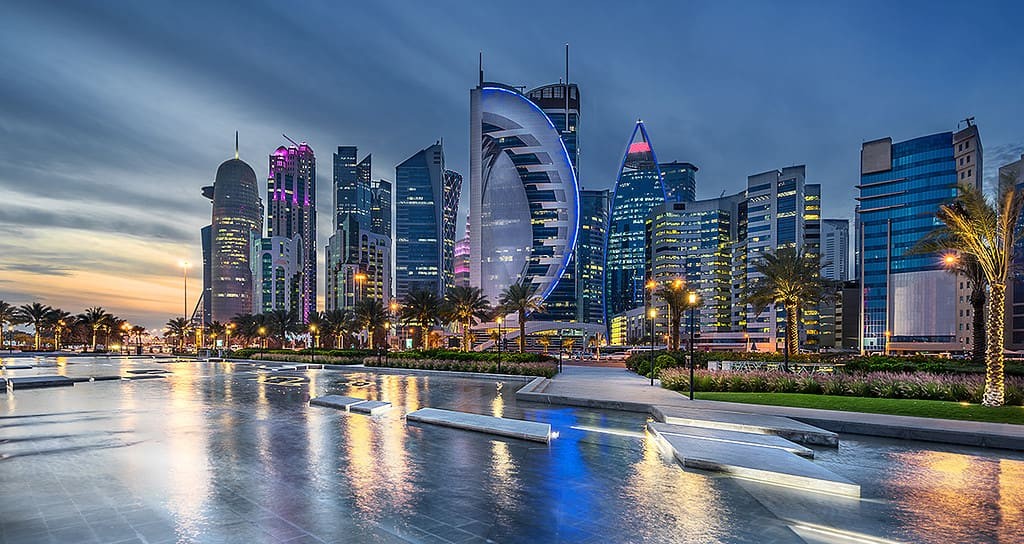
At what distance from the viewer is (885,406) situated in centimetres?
1605

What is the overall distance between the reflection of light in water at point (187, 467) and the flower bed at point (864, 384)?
17.5 meters

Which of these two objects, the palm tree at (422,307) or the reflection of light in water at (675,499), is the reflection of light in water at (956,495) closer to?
the reflection of light in water at (675,499)

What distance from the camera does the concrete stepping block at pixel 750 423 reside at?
12641mm

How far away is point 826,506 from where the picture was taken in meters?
7.89

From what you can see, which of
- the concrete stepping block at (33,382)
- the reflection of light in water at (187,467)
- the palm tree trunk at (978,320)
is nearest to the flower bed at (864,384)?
the palm tree trunk at (978,320)

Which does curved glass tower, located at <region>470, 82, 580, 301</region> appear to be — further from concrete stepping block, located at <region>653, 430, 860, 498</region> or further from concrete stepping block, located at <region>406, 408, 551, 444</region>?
concrete stepping block, located at <region>653, 430, 860, 498</region>

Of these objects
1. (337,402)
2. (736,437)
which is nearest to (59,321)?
(337,402)

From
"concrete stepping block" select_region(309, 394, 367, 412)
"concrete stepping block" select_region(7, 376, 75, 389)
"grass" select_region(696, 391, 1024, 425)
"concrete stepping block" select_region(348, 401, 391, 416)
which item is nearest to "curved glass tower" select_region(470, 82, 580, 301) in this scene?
"concrete stepping block" select_region(7, 376, 75, 389)

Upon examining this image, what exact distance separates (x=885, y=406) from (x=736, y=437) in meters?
7.05

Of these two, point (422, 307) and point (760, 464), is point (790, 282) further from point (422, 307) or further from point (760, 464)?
point (760, 464)

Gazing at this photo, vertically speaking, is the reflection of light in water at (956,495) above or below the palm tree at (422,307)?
below

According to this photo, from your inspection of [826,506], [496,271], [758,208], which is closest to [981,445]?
[826,506]

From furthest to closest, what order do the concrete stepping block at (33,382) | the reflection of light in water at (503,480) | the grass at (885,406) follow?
the concrete stepping block at (33,382)
the grass at (885,406)
the reflection of light in water at (503,480)

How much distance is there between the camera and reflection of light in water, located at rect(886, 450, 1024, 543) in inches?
278
